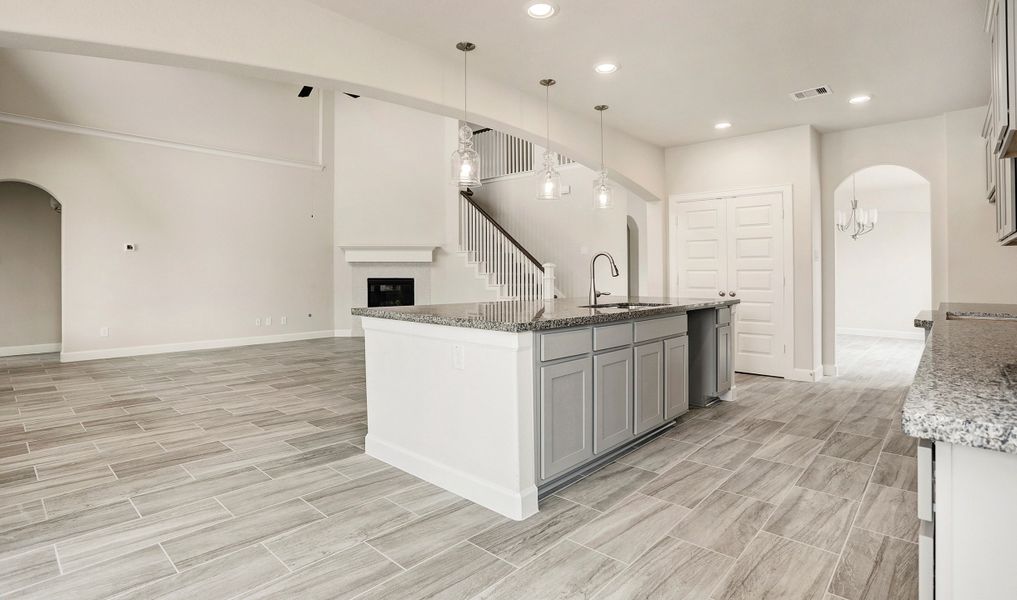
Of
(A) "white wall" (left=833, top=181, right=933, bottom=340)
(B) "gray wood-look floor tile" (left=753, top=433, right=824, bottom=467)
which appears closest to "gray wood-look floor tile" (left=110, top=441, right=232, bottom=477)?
(B) "gray wood-look floor tile" (left=753, top=433, right=824, bottom=467)

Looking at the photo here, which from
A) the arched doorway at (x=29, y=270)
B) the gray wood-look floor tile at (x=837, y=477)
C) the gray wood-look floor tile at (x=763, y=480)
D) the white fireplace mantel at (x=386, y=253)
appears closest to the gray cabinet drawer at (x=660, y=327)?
the gray wood-look floor tile at (x=763, y=480)

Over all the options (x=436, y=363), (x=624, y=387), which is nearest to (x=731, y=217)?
(x=624, y=387)

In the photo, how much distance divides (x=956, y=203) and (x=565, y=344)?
503 cm

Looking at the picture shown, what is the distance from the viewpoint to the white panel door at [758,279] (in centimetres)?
602

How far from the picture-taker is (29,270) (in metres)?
7.93

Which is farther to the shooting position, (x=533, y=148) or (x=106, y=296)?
(x=533, y=148)

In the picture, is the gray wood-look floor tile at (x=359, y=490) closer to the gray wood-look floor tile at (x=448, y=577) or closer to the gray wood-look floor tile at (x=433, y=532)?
the gray wood-look floor tile at (x=433, y=532)

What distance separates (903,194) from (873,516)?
9.48 metres

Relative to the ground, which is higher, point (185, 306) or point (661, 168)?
point (661, 168)

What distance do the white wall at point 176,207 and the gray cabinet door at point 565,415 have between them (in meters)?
7.55

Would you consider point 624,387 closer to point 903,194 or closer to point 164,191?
point 164,191

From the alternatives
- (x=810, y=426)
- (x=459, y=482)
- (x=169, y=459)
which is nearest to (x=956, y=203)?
Answer: (x=810, y=426)

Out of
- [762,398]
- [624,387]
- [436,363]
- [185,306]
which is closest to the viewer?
[436,363]

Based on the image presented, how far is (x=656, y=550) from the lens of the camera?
2201mm
